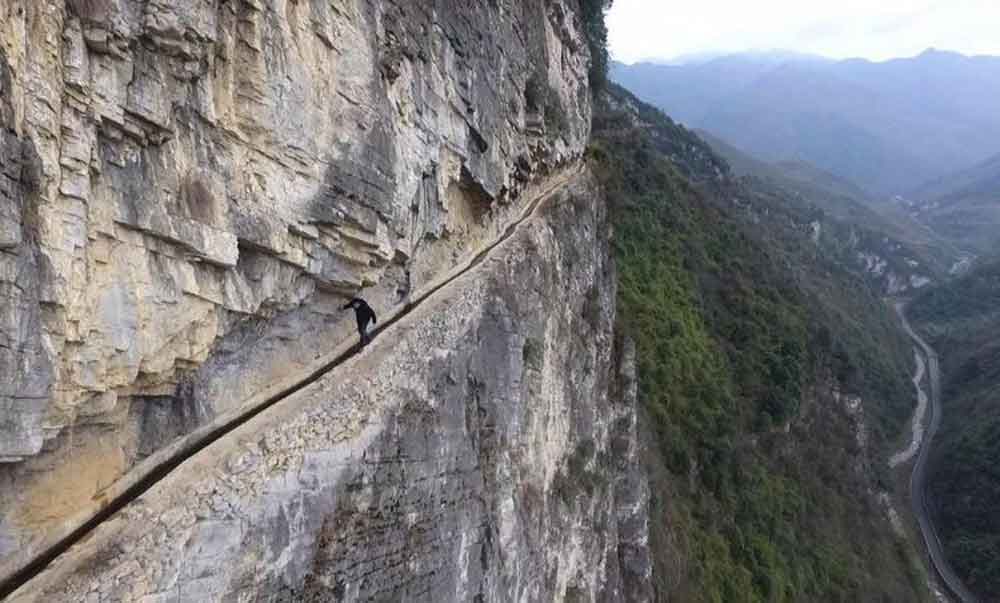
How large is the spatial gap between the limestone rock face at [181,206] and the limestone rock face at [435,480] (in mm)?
949

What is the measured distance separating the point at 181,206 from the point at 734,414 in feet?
104

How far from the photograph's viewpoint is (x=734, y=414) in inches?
1431

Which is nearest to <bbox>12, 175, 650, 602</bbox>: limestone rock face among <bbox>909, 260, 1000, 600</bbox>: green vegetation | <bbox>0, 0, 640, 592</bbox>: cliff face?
<bbox>0, 0, 640, 592</bbox>: cliff face

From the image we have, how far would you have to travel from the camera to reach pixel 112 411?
9344 mm

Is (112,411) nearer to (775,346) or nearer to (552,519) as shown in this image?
(552,519)

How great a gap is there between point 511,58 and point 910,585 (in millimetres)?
40741

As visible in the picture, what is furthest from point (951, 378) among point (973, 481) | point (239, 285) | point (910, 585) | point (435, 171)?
point (239, 285)

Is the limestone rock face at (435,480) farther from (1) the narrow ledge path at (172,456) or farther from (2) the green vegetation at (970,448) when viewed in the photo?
(2) the green vegetation at (970,448)

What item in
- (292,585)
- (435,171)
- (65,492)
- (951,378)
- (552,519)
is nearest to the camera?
(65,492)

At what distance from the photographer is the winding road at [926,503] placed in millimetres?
50750

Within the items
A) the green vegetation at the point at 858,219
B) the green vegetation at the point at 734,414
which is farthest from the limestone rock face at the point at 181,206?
the green vegetation at the point at 858,219

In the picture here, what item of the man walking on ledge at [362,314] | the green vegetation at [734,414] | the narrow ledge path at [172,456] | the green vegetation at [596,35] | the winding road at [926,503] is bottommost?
the winding road at [926,503]

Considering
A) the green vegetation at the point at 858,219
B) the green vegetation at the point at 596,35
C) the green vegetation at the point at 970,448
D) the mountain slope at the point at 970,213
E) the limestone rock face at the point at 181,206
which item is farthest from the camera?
the mountain slope at the point at 970,213

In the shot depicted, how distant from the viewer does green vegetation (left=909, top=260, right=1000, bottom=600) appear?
52.8 metres
